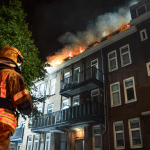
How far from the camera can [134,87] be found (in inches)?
527

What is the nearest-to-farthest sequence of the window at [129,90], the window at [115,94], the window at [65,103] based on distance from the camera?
the window at [129,90] < the window at [115,94] < the window at [65,103]

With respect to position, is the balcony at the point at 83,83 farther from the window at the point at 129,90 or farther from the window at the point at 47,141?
the window at the point at 47,141

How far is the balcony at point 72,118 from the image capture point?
14219 millimetres

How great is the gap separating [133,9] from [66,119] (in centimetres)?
1171

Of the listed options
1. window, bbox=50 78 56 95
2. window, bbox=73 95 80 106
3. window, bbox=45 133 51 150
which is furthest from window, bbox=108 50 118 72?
window, bbox=45 133 51 150

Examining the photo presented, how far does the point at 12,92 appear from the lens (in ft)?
9.23

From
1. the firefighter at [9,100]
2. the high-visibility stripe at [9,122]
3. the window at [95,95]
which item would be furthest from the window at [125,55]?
the high-visibility stripe at [9,122]

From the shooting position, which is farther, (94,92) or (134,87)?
(94,92)

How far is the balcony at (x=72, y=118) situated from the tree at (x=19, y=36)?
4163 millimetres

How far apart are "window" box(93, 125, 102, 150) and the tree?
5.76 metres

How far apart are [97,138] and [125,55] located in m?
7.36

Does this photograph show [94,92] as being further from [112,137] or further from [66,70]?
[66,70]

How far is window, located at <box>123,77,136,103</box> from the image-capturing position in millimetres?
13340

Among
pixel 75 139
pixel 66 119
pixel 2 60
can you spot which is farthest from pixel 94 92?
pixel 2 60
